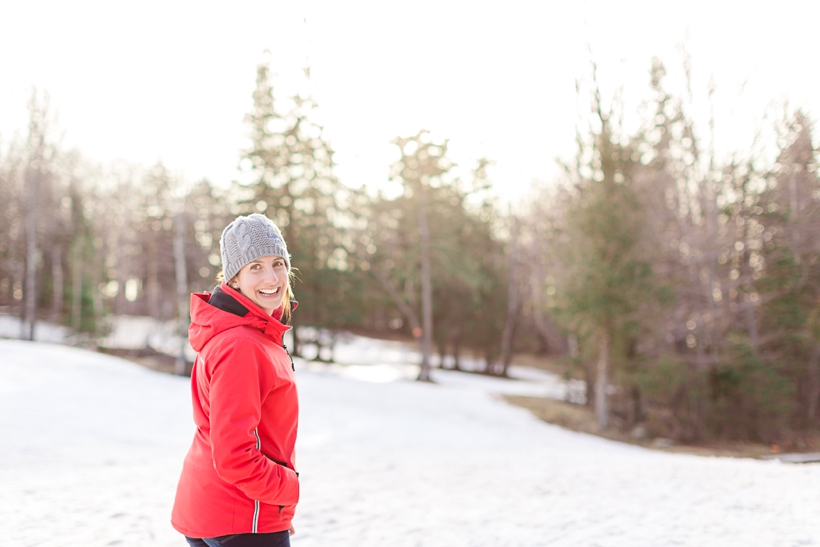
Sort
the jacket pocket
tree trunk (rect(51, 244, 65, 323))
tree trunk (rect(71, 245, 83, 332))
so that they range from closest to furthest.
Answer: the jacket pocket → tree trunk (rect(71, 245, 83, 332)) → tree trunk (rect(51, 244, 65, 323))

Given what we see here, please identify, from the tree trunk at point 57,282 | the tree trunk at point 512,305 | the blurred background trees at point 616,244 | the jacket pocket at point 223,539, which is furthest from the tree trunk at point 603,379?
the tree trunk at point 57,282

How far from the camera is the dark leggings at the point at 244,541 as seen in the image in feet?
6.29

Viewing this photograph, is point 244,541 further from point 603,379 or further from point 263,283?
point 603,379

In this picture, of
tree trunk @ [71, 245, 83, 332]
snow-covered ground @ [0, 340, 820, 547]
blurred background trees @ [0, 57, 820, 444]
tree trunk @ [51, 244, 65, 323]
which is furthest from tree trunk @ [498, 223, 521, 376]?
tree trunk @ [51, 244, 65, 323]

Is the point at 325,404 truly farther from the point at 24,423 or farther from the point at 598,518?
the point at 598,518

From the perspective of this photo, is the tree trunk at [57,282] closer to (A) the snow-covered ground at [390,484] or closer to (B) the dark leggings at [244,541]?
(A) the snow-covered ground at [390,484]

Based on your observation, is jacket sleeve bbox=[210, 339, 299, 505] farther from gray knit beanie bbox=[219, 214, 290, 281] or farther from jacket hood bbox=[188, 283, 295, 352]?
gray knit beanie bbox=[219, 214, 290, 281]

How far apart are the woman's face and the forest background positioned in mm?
14313

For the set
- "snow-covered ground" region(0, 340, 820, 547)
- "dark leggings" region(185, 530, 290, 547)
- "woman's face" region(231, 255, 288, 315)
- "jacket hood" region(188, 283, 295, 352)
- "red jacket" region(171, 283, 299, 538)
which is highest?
"woman's face" region(231, 255, 288, 315)

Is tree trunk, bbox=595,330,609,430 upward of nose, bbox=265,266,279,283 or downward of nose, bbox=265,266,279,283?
downward

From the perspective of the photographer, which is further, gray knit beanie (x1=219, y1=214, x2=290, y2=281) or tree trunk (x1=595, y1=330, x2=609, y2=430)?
tree trunk (x1=595, y1=330, x2=609, y2=430)

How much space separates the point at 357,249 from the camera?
26.7 metres

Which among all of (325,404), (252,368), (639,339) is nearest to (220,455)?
(252,368)

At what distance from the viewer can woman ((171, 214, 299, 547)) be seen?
1791mm
